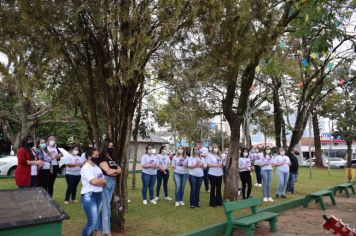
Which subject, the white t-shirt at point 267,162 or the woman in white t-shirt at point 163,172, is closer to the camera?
the woman in white t-shirt at point 163,172

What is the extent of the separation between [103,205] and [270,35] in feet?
19.1

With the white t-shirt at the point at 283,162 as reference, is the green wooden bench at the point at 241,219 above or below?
below

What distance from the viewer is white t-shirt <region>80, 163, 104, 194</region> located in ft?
23.7

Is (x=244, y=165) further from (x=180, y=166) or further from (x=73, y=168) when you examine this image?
(x=73, y=168)

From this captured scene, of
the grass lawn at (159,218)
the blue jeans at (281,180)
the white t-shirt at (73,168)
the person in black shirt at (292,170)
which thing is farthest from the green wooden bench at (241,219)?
the person in black shirt at (292,170)

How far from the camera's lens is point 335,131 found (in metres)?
40.6

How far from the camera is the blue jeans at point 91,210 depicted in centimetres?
707

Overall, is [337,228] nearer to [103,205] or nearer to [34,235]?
[34,235]

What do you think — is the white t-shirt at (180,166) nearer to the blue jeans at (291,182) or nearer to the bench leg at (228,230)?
the bench leg at (228,230)

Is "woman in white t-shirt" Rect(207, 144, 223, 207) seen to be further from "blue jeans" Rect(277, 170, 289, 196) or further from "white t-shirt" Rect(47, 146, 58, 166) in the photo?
"white t-shirt" Rect(47, 146, 58, 166)

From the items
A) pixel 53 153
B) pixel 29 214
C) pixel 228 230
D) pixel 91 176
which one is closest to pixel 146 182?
pixel 53 153

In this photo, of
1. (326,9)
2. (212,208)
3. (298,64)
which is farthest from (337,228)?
(298,64)

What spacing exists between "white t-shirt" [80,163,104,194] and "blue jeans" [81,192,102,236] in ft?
0.23

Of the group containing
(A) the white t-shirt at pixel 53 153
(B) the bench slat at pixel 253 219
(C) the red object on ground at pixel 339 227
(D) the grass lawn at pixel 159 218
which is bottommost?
(D) the grass lawn at pixel 159 218
